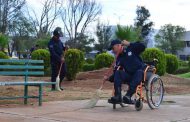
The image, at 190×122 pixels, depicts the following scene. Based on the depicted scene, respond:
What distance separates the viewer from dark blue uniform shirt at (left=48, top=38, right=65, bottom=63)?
47.3 ft

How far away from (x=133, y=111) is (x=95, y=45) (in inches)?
3002

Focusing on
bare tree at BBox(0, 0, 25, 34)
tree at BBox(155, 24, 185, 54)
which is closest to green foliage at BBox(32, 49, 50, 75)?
bare tree at BBox(0, 0, 25, 34)

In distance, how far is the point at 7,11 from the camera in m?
63.0

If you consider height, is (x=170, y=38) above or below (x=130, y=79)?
above

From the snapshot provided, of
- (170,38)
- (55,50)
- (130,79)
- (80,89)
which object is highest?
(170,38)

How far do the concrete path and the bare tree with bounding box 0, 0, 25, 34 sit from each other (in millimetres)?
52843

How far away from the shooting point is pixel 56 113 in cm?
943

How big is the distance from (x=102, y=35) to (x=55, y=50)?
6845 cm

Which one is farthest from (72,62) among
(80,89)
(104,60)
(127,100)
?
(127,100)

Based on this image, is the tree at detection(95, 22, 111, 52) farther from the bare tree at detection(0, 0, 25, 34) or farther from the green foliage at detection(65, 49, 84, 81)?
the green foliage at detection(65, 49, 84, 81)

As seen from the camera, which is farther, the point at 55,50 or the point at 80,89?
the point at 80,89

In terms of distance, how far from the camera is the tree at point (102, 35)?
268 ft

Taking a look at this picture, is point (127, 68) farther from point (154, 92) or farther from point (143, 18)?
point (143, 18)

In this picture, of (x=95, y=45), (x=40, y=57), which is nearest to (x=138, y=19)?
(x=95, y=45)
